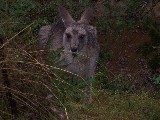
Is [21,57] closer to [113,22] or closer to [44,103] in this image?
[44,103]

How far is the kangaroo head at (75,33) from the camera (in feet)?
34.7

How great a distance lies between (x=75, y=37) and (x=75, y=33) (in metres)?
0.17

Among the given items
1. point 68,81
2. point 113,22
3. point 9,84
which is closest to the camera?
point 9,84

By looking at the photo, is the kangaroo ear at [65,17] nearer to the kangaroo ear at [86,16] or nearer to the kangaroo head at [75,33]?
the kangaroo head at [75,33]

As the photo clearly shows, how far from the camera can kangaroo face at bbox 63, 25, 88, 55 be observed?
417 inches

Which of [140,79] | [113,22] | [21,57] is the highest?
[21,57]

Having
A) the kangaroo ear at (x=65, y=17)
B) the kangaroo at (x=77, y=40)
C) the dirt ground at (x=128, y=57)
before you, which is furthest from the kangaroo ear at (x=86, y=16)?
the dirt ground at (x=128, y=57)

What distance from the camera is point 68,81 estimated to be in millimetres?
7355

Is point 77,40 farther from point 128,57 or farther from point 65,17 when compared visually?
point 128,57

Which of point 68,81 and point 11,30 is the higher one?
point 11,30

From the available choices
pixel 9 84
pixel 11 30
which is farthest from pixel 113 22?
pixel 9 84

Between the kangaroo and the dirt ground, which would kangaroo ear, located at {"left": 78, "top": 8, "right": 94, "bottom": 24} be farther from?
the dirt ground

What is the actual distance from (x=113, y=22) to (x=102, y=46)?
709mm

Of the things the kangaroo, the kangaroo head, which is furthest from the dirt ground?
the kangaroo head
